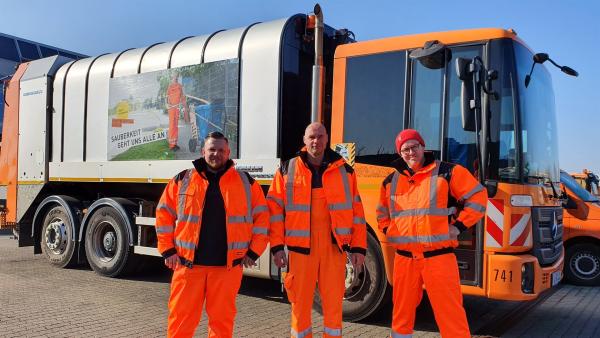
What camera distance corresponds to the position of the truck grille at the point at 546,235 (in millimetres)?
4188

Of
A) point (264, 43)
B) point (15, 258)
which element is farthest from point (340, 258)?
point (15, 258)

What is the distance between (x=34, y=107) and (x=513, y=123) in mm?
6566

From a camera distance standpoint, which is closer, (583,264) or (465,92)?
(465,92)

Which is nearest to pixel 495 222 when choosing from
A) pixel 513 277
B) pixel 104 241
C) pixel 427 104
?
pixel 513 277

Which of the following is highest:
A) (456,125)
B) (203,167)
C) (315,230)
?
(456,125)

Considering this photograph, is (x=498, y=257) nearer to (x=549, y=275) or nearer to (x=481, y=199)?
(x=549, y=275)

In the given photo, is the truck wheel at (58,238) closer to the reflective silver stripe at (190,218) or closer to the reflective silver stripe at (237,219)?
the reflective silver stripe at (190,218)

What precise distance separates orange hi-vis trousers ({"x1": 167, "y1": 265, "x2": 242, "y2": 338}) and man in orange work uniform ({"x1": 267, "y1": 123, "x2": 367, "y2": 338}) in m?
0.43

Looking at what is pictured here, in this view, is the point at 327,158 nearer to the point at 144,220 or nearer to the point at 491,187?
the point at 491,187

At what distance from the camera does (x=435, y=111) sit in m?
4.40

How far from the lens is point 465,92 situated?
13.3 feet

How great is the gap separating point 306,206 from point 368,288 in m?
1.61

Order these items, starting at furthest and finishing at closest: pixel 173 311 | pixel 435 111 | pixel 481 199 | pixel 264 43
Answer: pixel 264 43 < pixel 435 111 < pixel 481 199 < pixel 173 311

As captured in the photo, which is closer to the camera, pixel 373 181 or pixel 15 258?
pixel 373 181
